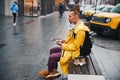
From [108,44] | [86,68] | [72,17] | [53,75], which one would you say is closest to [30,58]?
[53,75]

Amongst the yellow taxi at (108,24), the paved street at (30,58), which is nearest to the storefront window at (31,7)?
the yellow taxi at (108,24)

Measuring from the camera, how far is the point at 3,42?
1437cm

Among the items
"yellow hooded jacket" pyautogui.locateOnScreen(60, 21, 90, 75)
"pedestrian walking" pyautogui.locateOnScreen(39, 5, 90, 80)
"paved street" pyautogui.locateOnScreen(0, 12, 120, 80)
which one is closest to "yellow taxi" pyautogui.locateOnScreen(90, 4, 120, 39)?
"paved street" pyautogui.locateOnScreen(0, 12, 120, 80)

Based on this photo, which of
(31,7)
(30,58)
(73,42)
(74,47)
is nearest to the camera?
(74,47)

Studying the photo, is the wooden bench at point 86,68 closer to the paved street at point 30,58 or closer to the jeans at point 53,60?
the jeans at point 53,60

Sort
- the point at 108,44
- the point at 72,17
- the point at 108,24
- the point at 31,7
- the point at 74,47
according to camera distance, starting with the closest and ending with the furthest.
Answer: the point at 74,47 → the point at 72,17 → the point at 108,44 → the point at 108,24 → the point at 31,7

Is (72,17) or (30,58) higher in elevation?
(72,17)

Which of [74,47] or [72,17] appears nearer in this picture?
[74,47]

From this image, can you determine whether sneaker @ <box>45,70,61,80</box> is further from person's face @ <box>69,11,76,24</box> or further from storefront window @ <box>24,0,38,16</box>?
storefront window @ <box>24,0,38,16</box>

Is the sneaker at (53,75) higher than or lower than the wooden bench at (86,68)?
lower

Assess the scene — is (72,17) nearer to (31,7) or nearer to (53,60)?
(53,60)

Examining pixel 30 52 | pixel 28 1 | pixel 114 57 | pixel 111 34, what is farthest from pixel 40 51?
pixel 28 1

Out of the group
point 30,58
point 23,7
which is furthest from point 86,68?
point 23,7

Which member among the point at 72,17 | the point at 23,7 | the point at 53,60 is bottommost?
the point at 53,60
